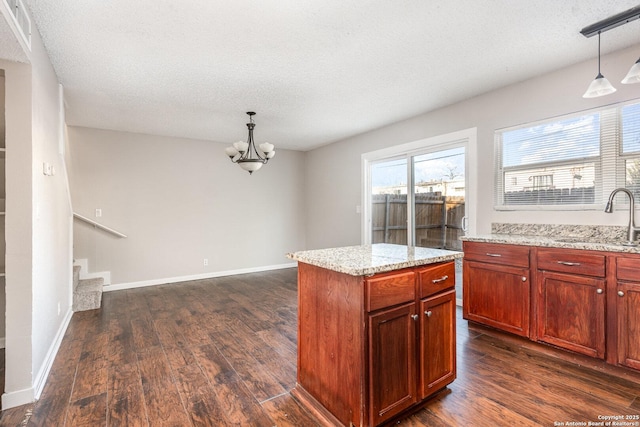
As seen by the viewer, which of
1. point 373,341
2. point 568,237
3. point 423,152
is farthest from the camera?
point 423,152

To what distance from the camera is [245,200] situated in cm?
602

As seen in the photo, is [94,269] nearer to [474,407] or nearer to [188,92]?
[188,92]

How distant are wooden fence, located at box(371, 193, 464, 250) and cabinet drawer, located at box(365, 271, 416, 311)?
2.43m

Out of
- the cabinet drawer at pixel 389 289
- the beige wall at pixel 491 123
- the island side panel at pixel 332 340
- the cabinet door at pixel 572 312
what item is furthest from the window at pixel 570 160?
the island side panel at pixel 332 340

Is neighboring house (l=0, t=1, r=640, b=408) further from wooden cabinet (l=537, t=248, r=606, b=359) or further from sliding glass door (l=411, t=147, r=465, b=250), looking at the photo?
wooden cabinet (l=537, t=248, r=606, b=359)

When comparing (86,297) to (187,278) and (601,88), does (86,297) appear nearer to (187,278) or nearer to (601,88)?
(187,278)

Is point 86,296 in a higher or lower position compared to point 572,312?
lower

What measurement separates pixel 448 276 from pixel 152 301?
153 inches

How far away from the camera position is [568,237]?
283cm

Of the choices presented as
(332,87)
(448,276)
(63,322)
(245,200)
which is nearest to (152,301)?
(63,322)

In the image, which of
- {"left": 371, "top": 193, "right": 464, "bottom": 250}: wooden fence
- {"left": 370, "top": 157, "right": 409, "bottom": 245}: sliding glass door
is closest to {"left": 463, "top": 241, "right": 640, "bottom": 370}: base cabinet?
{"left": 371, "top": 193, "right": 464, "bottom": 250}: wooden fence

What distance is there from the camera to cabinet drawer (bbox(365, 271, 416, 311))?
→ 62.2 inches

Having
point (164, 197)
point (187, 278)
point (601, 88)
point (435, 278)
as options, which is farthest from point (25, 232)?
point (601, 88)

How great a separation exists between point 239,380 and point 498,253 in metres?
2.45
